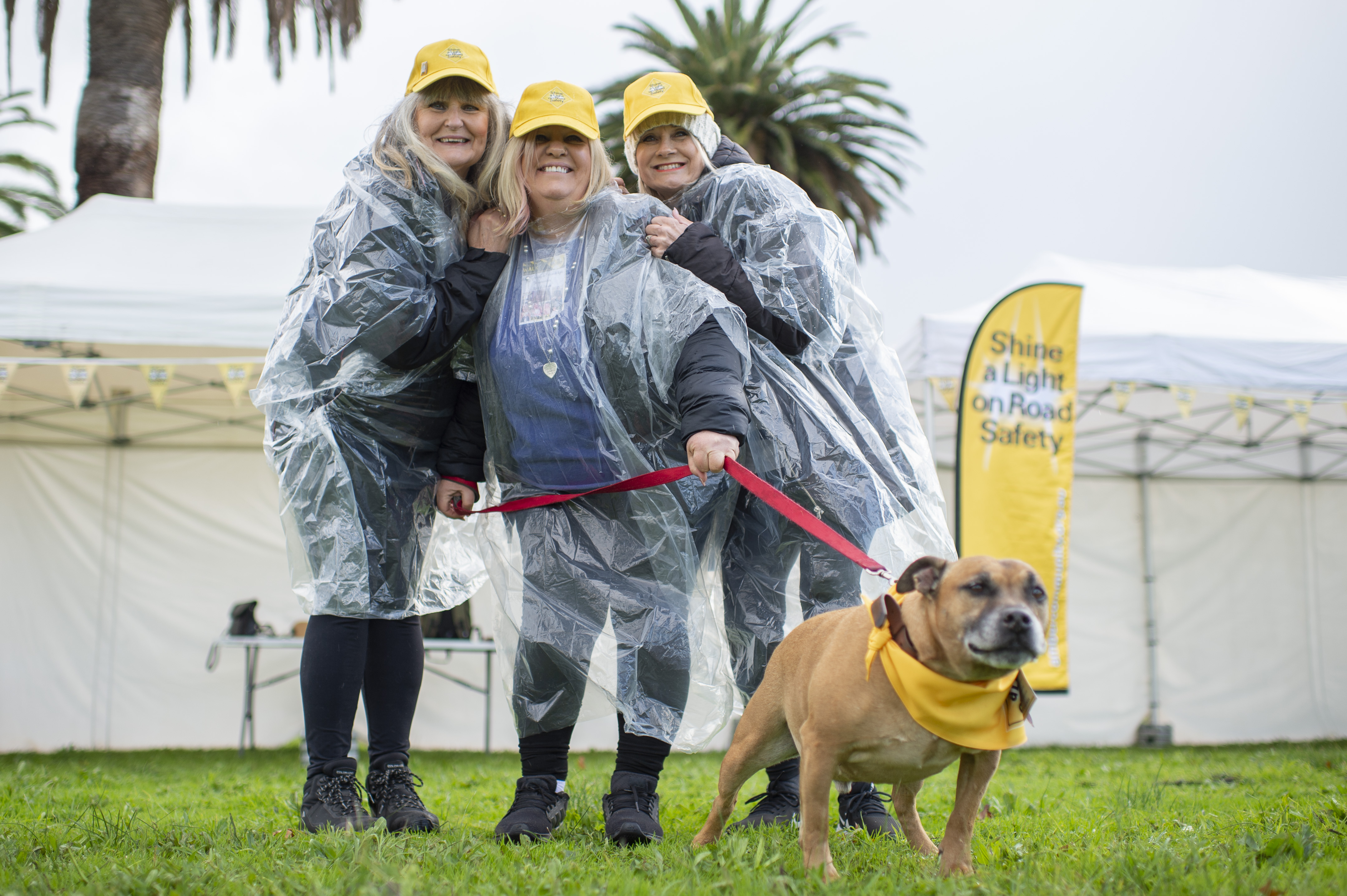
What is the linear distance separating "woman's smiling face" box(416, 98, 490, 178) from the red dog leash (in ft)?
2.62

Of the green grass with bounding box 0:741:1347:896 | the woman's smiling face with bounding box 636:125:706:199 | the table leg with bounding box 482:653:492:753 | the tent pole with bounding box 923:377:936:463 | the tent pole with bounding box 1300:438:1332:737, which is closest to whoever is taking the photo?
the green grass with bounding box 0:741:1347:896

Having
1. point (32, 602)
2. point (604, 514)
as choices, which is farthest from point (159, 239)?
point (604, 514)

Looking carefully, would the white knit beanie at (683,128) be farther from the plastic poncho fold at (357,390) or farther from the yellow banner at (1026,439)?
the yellow banner at (1026,439)

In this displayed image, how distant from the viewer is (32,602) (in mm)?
5902

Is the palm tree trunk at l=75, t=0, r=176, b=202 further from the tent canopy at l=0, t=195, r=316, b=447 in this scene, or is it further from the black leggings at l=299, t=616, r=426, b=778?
the black leggings at l=299, t=616, r=426, b=778

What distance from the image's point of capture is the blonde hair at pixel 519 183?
2.12 metres

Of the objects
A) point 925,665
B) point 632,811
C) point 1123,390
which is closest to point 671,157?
point 925,665

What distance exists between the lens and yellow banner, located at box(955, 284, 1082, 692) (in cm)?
494

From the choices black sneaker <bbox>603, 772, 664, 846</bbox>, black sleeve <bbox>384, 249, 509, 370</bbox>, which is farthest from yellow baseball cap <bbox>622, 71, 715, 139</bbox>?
black sneaker <bbox>603, 772, 664, 846</bbox>

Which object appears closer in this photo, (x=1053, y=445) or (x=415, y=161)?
(x=415, y=161)

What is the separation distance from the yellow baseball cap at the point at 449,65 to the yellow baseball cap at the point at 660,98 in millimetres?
336

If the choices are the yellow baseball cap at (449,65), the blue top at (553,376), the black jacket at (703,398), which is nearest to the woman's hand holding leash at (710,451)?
the black jacket at (703,398)

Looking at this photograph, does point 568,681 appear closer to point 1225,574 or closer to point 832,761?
point 832,761

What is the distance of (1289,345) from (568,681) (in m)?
5.37
